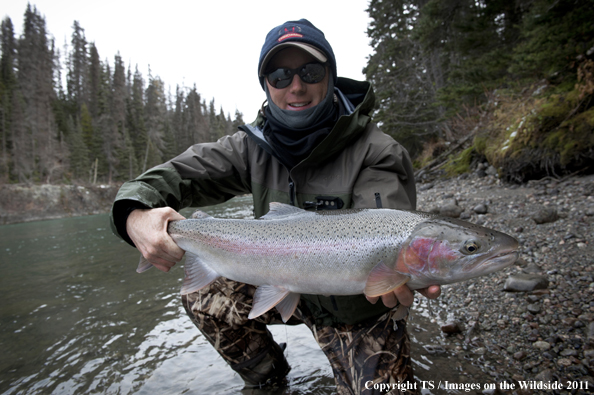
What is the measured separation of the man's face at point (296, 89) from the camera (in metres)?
2.55

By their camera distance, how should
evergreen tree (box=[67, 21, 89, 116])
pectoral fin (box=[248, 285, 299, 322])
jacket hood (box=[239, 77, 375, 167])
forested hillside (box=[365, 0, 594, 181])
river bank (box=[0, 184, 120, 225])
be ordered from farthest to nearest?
1. evergreen tree (box=[67, 21, 89, 116])
2. river bank (box=[0, 184, 120, 225])
3. forested hillside (box=[365, 0, 594, 181])
4. jacket hood (box=[239, 77, 375, 167])
5. pectoral fin (box=[248, 285, 299, 322])

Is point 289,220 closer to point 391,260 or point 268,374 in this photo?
point 391,260

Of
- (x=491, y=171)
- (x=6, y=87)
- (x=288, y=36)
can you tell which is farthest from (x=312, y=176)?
(x=6, y=87)

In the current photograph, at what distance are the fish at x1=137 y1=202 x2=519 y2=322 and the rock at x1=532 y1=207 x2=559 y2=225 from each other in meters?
3.57

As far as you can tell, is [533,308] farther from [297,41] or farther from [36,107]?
[36,107]

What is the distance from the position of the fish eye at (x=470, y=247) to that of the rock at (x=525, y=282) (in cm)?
213

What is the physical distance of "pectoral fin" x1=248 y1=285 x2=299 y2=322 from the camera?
1938mm

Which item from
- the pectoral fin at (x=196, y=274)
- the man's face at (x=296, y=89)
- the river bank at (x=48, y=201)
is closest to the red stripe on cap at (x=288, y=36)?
the man's face at (x=296, y=89)

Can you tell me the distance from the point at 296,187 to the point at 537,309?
2.37 meters

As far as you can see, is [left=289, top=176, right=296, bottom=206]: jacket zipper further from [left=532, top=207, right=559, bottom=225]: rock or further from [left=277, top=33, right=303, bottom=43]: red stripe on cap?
[left=532, top=207, right=559, bottom=225]: rock

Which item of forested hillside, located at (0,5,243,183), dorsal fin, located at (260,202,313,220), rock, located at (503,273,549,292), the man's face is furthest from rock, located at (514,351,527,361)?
forested hillside, located at (0,5,243,183)

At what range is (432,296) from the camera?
1.77 metres

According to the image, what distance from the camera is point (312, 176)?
2.37 m

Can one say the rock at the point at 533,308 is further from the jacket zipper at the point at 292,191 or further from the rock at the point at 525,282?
the jacket zipper at the point at 292,191
